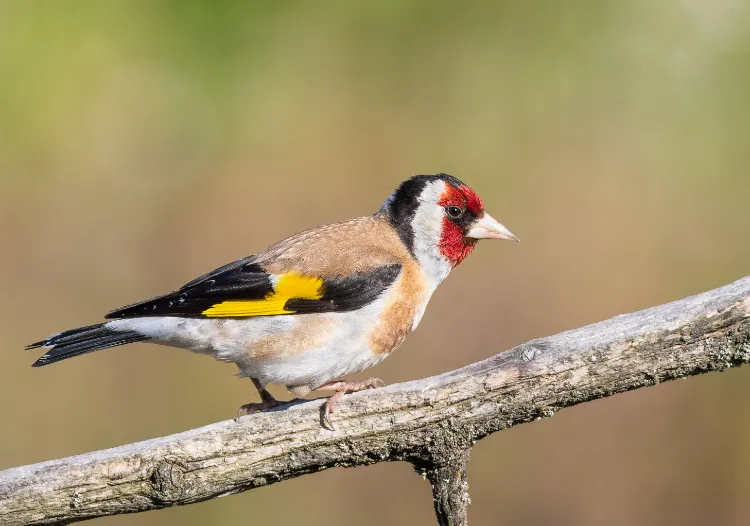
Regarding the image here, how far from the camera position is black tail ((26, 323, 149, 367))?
3406mm

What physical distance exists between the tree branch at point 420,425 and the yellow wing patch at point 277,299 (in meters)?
0.55

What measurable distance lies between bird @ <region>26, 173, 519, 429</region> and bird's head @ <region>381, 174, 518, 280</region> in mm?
170

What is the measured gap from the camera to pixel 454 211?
158 inches

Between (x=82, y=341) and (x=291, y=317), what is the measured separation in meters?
0.82

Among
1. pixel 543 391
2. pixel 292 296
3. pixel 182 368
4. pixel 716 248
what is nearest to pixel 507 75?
pixel 716 248

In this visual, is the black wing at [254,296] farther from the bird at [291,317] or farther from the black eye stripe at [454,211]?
the black eye stripe at [454,211]

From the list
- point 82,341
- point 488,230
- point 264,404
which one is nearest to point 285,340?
point 264,404

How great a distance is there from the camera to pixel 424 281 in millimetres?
3893

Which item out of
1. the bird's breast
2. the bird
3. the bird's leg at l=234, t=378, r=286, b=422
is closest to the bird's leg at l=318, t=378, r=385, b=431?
the bird

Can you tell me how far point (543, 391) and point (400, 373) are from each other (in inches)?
104

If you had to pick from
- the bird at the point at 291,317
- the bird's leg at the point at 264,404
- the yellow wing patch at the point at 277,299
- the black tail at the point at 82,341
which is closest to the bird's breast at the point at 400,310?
the bird at the point at 291,317

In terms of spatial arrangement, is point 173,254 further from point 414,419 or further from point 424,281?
point 414,419

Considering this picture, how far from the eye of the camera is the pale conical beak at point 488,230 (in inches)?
157

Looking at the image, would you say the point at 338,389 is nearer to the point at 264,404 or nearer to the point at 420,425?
the point at 264,404
